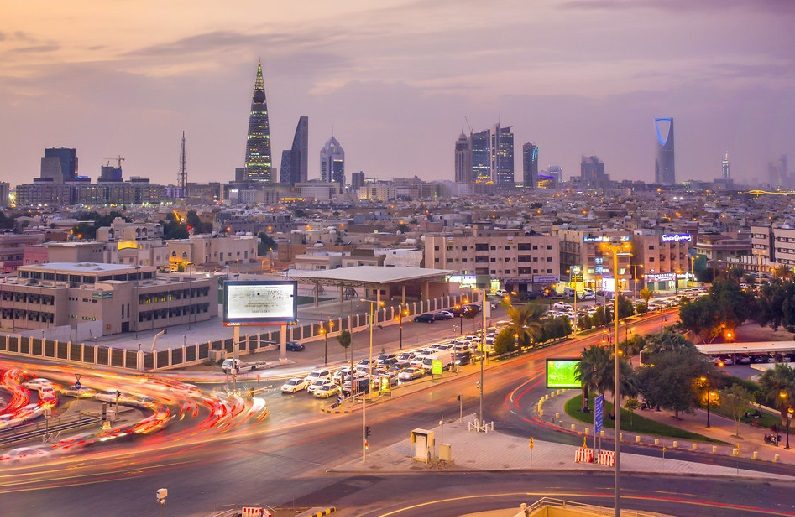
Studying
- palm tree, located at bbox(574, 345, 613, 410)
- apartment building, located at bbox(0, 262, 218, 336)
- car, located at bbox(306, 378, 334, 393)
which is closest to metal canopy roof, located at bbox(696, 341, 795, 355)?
palm tree, located at bbox(574, 345, 613, 410)

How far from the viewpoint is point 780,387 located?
38906 millimetres

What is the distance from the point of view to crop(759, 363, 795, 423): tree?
37906 millimetres

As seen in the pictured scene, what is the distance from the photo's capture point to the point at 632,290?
306 feet

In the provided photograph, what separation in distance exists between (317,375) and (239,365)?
5695 millimetres

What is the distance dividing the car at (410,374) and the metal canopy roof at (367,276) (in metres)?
20.6

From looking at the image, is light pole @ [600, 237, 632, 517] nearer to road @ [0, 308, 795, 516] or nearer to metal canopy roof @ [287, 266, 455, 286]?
road @ [0, 308, 795, 516]

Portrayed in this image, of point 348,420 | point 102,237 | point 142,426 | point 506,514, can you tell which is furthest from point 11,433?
point 102,237

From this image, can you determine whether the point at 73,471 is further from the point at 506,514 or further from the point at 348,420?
the point at 506,514

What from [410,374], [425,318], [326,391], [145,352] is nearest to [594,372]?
[410,374]

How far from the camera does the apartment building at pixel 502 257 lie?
9219cm

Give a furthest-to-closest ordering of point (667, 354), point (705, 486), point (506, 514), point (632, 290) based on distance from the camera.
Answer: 1. point (632, 290)
2. point (667, 354)
3. point (705, 486)
4. point (506, 514)

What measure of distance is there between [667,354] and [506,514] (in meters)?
18.3

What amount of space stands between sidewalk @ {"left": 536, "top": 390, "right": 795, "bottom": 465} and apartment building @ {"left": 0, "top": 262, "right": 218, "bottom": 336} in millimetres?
30873

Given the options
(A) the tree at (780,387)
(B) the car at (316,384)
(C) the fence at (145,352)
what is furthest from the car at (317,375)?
(A) the tree at (780,387)
